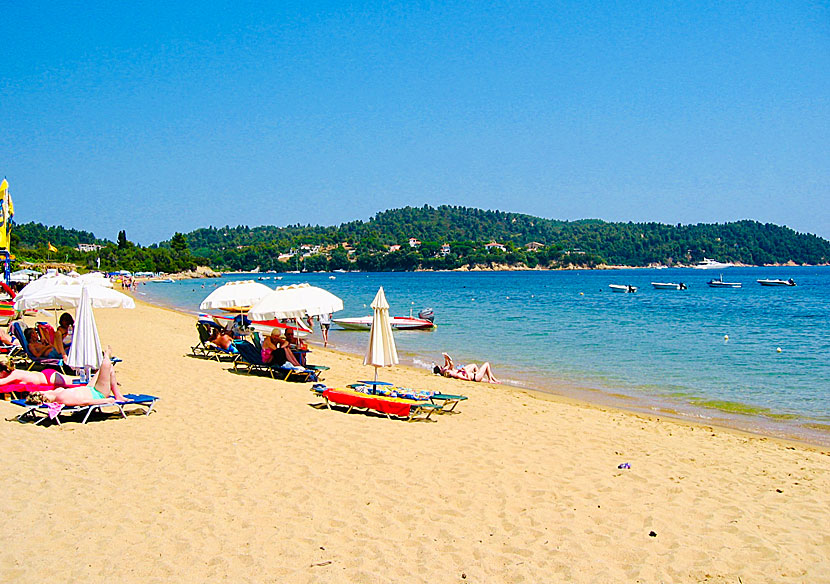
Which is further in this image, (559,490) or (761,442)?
(761,442)

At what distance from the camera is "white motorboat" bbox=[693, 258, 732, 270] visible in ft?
568

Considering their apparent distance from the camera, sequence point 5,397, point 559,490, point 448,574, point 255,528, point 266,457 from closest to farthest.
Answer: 1. point 448,574
2. point 255,528
3. point 559,490
4. point 266,457
5. point 5,397

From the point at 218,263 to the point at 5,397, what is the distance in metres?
172

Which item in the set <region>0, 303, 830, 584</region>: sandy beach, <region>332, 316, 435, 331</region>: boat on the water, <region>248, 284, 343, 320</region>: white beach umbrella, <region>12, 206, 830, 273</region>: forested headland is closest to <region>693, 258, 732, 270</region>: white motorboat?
<region>12, 206, 830, 273</region>: forested headland

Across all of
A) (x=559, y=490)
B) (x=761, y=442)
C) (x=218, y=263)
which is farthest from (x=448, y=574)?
(x=218, y=263)

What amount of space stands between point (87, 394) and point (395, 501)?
492cm

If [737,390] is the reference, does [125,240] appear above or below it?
above

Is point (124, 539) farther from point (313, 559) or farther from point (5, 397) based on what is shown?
point (5, 397)

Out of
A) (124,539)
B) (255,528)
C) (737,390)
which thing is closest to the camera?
(124,539)

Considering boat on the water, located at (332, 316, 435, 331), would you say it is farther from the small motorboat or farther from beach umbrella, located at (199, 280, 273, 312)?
the small motorboat

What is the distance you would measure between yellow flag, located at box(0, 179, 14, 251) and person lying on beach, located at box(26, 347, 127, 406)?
13693 millimetres

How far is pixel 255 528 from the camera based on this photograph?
509 cm

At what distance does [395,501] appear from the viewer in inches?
Result: 230

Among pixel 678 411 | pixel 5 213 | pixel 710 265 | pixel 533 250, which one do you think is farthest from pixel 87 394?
pixel 710 265
